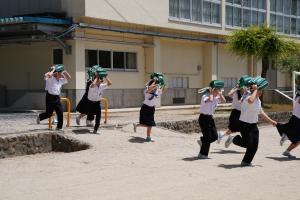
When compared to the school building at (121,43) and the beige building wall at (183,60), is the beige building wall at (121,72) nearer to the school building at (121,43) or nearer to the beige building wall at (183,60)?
the school building at (121,43)

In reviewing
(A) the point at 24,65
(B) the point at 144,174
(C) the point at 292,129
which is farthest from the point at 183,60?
(B) the point at 144,174

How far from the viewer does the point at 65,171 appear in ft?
32.1

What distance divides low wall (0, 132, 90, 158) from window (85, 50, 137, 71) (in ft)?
33.4

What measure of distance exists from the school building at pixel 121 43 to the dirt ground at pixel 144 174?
8914 mm

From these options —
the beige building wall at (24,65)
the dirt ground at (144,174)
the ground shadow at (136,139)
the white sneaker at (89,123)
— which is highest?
the beige building wall at (24,65)

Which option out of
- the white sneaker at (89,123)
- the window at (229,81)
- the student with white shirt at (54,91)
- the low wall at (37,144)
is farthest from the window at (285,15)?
the low wall at (37,144)

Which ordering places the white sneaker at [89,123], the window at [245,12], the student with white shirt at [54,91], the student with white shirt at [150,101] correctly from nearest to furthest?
the student with white shirt at [150,101]
the student with white shirt at [54,91]
the white sneaker at [89,123]
the window at [245,12]

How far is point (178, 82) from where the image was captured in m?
28.5

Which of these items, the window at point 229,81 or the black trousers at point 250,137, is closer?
the black trousers at point 250,137

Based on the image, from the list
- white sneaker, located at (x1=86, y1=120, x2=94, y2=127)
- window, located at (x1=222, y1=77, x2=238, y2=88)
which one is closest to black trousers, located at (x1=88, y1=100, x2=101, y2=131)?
white sneaker, located at (x1=86, y1=120, x2=94, y2=127)

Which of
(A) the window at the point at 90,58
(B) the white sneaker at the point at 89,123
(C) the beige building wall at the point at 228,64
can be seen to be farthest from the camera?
(C) the beige building wall at the point at 228,64

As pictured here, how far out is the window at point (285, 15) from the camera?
33531mm

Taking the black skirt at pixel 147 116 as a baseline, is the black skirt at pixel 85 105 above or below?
above

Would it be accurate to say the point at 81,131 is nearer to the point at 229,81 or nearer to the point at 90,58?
the point at 90,58
